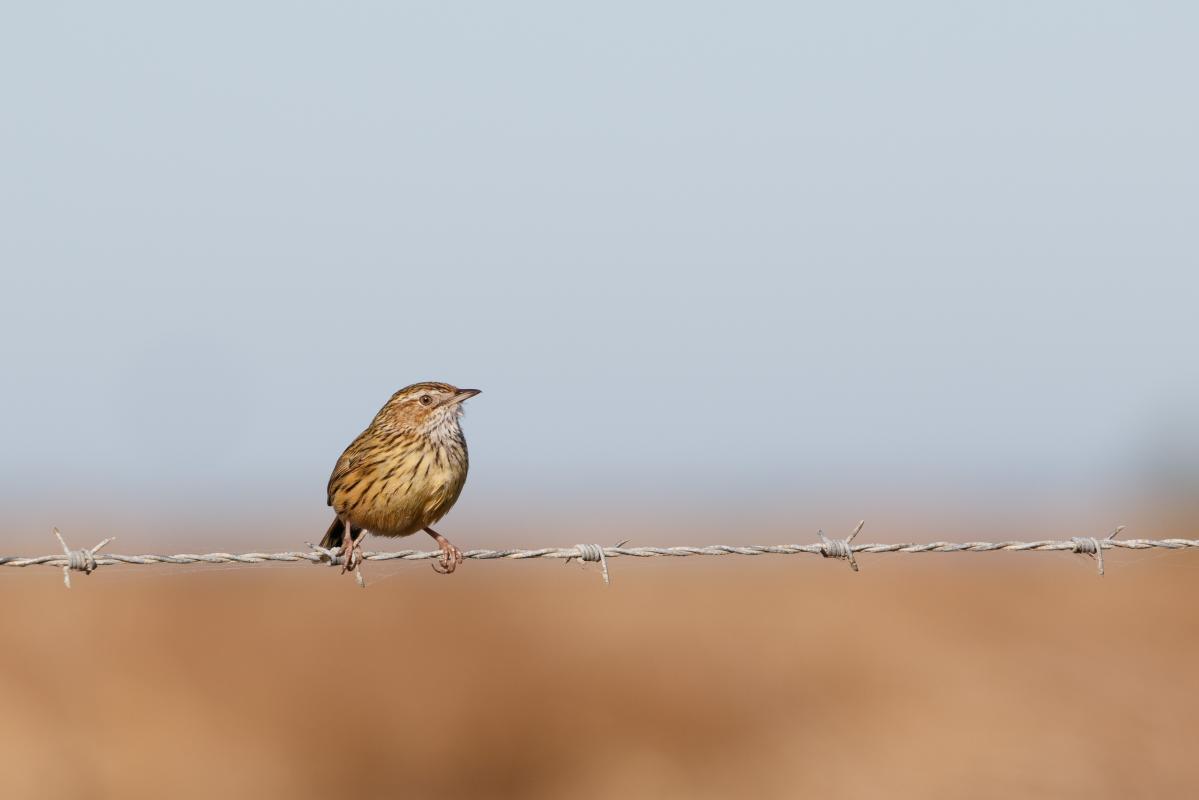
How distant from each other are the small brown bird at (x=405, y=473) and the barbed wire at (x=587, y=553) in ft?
1.40

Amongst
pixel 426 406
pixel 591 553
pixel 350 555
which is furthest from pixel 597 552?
pixel 426 406

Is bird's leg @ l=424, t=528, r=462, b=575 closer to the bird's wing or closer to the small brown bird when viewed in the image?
the small brown bird

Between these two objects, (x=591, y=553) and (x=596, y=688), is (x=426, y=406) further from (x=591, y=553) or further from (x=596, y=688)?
(x=596, y=688)

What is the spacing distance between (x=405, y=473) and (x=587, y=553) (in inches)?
59.3

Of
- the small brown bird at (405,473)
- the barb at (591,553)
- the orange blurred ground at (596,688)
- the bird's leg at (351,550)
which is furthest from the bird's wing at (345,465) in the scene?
the orange blurred ground at (596,688)

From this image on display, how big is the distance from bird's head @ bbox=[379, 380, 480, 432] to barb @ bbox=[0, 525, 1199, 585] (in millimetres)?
1000

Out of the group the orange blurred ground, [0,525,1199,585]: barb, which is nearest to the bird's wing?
[0,525,1199,585]: barb

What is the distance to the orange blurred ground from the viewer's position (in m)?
18.0

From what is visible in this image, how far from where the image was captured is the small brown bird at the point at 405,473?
333 inches

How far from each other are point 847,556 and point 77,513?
2789 inches

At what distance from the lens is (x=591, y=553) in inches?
294

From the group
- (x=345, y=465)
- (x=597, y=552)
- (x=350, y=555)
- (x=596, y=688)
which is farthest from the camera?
(x=596, y=688)

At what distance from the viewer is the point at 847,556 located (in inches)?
301

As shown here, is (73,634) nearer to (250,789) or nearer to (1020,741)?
(250,789)
